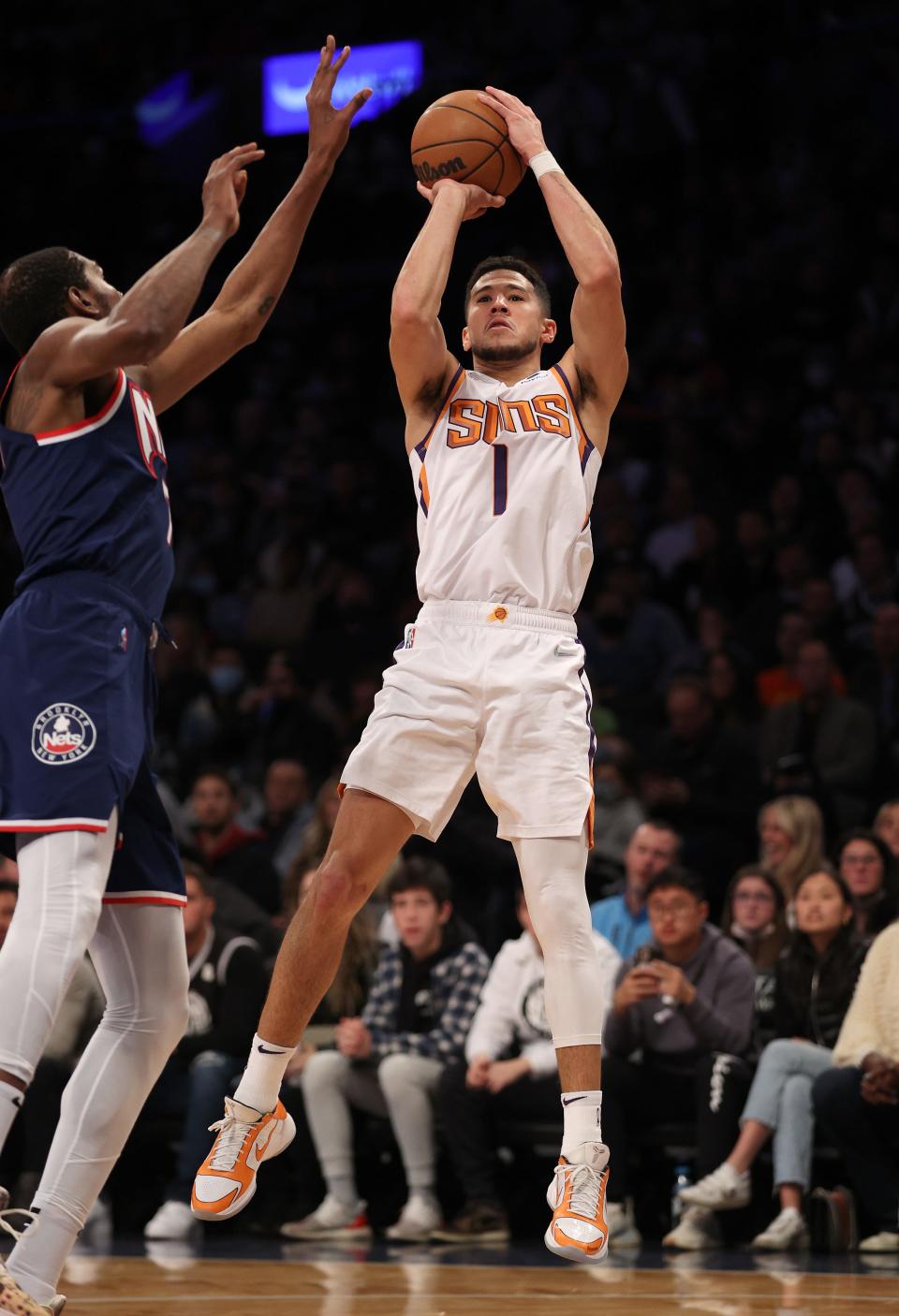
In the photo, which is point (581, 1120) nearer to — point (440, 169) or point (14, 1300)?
point (14, 1300)

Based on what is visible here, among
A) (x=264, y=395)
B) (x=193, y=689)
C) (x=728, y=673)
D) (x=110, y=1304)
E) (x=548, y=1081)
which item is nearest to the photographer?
(x=110, y=1304)

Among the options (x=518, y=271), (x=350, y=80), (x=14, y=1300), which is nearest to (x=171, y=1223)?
(x=14, y=1300)

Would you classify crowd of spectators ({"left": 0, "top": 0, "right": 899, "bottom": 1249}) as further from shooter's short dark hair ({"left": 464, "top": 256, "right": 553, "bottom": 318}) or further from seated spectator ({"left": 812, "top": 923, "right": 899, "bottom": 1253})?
shooter's short dark hair ({"left": 464, "top": 256, "right": 553, "bottom": 318})

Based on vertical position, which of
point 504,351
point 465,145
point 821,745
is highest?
point 465,145

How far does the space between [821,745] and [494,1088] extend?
320cm

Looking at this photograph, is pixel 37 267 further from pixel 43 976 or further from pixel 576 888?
pixel 576 888

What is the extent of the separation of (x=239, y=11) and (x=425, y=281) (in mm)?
15438

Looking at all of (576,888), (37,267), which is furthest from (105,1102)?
(37,267)

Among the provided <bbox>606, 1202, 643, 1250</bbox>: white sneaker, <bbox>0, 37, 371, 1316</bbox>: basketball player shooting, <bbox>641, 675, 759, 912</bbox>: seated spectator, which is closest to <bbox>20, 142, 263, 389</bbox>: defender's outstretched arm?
<bbox>0, 37, 371, 1316</bbox>: basketball player shooting

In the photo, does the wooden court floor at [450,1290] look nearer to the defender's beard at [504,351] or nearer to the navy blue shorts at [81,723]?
the navy blue shorts at [81,723]

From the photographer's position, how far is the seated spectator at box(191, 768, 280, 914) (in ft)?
34.4

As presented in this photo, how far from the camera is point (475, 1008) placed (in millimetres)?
8875

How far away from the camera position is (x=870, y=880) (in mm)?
8688

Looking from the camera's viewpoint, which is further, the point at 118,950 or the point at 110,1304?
the point at 110,1304
